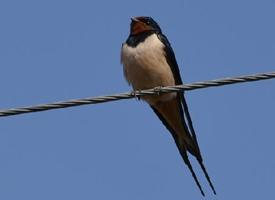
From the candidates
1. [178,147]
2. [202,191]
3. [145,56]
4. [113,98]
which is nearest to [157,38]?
[145,56]

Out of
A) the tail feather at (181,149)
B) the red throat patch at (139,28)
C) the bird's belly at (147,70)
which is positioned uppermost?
the red throat patch at (139,28)

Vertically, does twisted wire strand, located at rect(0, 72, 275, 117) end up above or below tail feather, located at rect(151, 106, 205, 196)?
above

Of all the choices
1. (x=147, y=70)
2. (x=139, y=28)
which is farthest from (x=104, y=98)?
(x=139, y=28)

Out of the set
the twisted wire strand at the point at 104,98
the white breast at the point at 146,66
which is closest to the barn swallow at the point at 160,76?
the white breast at the point at 146,66

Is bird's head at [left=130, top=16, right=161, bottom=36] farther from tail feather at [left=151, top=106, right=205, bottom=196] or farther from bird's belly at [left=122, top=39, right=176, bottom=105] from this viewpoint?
tail feather at [left=151, top=106, right=205, bottom=196]

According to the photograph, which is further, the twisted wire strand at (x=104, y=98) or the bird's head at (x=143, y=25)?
the bird's head at (x=143, y=25)

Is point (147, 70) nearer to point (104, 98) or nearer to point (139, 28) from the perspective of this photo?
point (139, 28)

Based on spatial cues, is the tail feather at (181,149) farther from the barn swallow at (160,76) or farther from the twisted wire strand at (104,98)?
the twisted wire strand at (104,98)

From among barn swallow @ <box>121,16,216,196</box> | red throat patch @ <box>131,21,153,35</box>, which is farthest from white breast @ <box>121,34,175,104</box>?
red throat patch @ <box>131,21,153,35</box>

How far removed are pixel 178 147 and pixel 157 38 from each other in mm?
777

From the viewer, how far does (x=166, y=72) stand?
5.43 meters

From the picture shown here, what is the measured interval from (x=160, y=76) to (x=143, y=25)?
1.78 ft

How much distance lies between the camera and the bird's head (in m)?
5.70

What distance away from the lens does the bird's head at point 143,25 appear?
5.70 m
